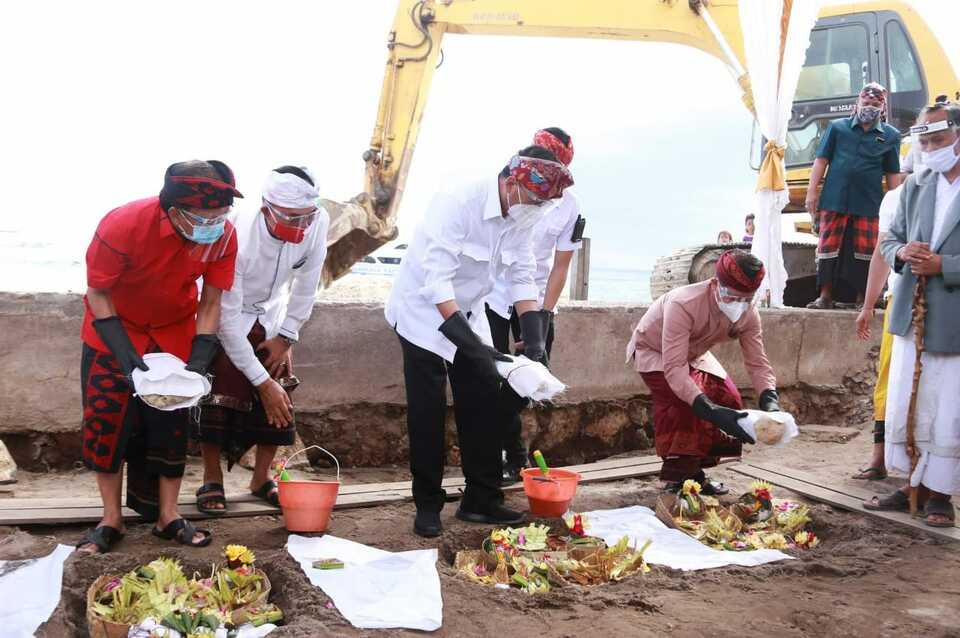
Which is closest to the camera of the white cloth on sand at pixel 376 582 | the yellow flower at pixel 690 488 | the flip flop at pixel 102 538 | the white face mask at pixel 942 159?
the white cloth on sand at pixel 376 582

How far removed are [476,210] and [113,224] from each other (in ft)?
4.60

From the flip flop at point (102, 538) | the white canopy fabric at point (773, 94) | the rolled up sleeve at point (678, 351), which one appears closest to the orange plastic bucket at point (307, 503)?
the flip flop at point (102, 538)

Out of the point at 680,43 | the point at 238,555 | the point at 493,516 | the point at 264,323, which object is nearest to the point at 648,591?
the point at 493,516

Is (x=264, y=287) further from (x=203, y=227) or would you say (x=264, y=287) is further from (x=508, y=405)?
(x=508, y=405)

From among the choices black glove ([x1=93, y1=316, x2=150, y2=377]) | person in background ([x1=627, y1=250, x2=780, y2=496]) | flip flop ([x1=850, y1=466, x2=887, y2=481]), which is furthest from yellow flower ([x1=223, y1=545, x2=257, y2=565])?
flip flop ([x1=850, y1=466, x2=887, y2=481])

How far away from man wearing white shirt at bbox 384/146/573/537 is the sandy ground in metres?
0.27

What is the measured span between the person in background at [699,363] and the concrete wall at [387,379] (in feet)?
4.59

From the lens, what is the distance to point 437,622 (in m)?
2.67

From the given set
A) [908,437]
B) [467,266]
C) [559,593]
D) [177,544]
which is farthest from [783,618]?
[177,544]

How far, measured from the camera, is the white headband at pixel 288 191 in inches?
134

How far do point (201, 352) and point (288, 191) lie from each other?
2.41ft

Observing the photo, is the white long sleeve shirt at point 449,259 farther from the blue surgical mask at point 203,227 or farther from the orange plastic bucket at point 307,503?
the blue surgical mask at point 203,227

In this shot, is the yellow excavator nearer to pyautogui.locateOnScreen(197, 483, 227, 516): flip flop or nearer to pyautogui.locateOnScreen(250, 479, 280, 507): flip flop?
pyautogui.locateOnScreen(250, 479, 280, 507): flip flop

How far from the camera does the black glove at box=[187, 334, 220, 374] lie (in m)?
3.16
